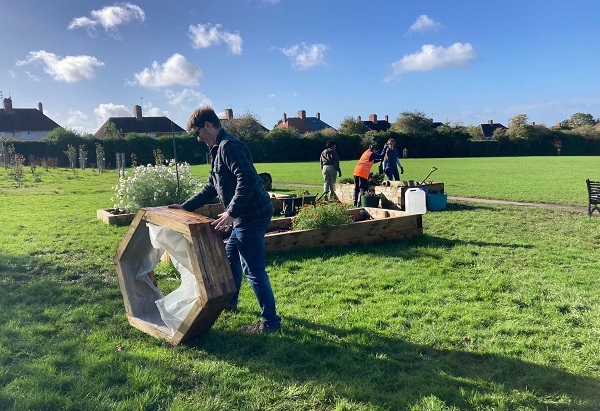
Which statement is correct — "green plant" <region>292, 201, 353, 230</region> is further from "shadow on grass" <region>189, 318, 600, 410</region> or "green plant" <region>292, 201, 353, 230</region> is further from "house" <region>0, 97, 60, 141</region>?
"house" <region>0, 97, 60, 141</region>

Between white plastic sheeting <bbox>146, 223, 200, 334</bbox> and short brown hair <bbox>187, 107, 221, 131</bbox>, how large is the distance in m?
0.98

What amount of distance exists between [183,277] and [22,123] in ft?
228

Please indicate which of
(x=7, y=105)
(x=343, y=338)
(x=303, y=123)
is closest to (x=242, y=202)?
(x=343, y=338)

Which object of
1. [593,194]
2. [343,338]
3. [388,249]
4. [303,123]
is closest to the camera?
[343,338]

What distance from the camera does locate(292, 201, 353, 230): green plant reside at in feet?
23.6

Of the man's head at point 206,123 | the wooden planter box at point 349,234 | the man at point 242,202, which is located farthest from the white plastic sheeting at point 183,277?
the wooden planter box at point 349,234

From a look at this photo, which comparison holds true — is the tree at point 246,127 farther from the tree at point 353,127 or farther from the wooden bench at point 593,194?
the wooden bench at point 593,194

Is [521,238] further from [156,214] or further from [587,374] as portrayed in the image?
[156,214]

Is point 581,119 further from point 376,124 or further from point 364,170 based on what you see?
point 364,170

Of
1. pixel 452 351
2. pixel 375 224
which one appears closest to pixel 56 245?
pixel 375 224

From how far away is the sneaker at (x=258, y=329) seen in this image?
4.01 m

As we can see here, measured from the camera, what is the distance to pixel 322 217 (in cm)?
723

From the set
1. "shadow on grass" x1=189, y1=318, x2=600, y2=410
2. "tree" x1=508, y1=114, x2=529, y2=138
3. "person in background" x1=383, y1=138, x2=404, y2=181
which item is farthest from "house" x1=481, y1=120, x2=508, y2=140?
"shadow on grass" x1=189, y1=318, x2=600, y2=410

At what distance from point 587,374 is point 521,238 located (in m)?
5.07
